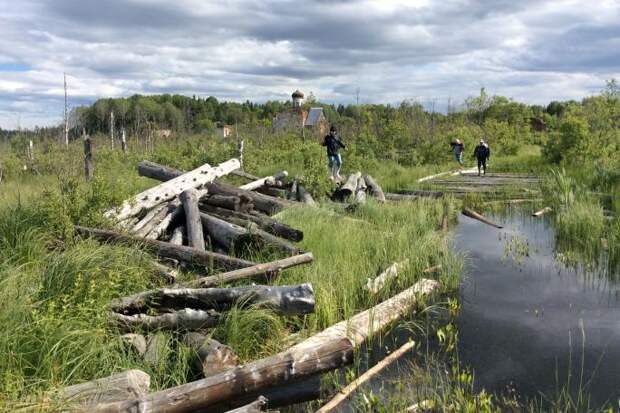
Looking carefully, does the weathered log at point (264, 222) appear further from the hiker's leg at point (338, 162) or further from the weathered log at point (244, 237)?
the hiker's leg at point (338, 162)

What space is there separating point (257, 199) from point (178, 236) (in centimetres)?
267

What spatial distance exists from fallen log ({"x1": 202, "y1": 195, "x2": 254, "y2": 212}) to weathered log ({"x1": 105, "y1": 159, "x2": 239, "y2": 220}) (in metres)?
0.49

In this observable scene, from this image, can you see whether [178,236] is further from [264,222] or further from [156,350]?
[156,350]

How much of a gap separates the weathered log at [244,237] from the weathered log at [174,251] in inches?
32.5

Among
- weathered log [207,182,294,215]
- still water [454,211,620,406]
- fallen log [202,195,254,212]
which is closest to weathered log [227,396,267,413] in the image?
still water [454,211,620,406]

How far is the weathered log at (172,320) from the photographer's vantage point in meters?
4.72

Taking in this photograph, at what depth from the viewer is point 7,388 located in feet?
10.7

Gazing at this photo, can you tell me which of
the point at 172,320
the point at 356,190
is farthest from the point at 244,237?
the point at 356,190

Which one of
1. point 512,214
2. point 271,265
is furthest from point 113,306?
point 512,214

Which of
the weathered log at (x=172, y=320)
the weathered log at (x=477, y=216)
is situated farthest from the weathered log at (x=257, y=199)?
the weathered log at (x=477, y=216)

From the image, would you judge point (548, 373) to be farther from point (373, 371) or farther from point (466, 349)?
point (373, 371)

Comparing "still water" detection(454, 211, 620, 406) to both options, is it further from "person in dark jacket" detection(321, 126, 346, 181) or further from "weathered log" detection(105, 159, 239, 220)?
"person in dark jacket" detection(321, 126, 346, 181)

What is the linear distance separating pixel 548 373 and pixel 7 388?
4568 millimetres

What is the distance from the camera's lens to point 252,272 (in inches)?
237
